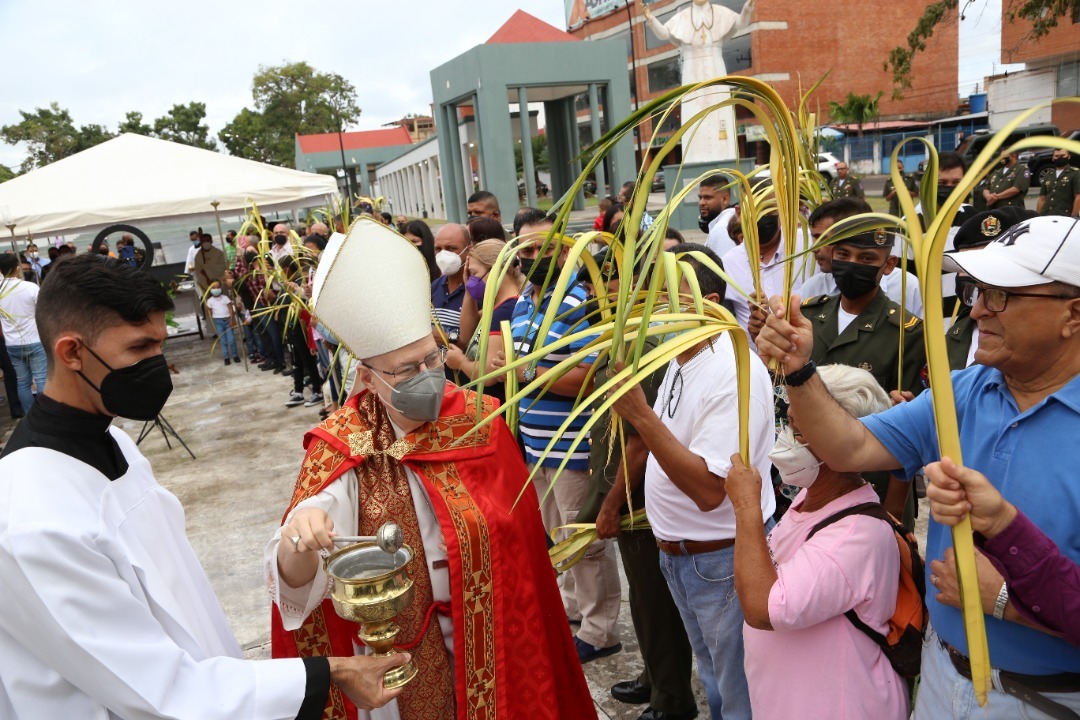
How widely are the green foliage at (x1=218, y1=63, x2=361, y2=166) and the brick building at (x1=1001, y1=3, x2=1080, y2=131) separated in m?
43.6

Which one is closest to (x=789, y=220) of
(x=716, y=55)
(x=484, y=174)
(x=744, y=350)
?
(x=744, y=350)

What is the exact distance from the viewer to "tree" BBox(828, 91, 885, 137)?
3978 cm

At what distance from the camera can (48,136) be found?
5681 centimetres

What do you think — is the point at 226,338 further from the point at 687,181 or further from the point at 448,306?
the point at 687,181

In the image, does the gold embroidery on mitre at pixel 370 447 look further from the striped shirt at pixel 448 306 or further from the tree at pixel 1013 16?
the tree at pixel 1013 16

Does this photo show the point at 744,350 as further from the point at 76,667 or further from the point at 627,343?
the point at 76,667

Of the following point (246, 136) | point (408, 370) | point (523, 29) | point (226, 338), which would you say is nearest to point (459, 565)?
point (408, 370)

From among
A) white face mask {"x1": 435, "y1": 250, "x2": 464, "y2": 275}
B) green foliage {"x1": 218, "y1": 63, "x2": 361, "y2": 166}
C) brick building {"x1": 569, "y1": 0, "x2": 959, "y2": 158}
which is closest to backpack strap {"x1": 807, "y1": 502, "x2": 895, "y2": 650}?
white face mask {"x1": 435, "y1": 250, "x2": 464, "y2": 275}

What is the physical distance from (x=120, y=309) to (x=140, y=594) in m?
0.65

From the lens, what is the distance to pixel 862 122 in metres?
40.1

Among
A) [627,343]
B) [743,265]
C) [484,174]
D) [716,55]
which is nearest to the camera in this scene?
[627,343]

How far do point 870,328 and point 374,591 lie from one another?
2358 millimetres

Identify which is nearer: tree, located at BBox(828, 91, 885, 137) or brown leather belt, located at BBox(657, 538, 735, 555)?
brown leather belt, located at BBox(657, 538, 735, 555)

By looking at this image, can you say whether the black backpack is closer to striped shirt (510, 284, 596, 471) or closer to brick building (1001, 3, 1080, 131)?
striped shirt (510, 284, 596, 471)
